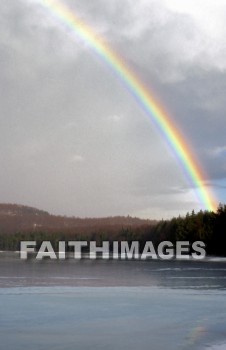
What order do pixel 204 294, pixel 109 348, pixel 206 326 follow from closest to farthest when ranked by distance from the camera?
pixel 109 348, pixel 206 326, pixel 204 294

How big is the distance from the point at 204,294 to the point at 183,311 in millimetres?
8250

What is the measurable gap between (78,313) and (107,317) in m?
1.57

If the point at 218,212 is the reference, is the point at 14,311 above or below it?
below

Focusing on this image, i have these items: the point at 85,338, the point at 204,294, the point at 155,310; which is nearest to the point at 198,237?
the point at 204,294

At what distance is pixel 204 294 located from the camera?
105 feet

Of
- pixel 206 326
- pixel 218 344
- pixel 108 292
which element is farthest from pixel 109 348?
pixel 108 292

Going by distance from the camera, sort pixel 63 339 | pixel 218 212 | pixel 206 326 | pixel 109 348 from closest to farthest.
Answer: pixel 109 348, pixel 63 339, pixel 206 326, pixel 218 212

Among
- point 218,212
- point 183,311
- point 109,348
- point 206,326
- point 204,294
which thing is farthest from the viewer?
point 218,212

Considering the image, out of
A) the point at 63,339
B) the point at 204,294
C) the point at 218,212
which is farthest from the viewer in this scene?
the point at 218,212

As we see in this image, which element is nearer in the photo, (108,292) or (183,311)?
(183,311)

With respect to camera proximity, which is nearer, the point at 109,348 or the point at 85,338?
the point at 109,348

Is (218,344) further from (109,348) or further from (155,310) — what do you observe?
(155,310)

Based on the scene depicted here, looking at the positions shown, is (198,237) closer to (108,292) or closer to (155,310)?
(108,292)

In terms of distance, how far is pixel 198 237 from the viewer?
120 meters
